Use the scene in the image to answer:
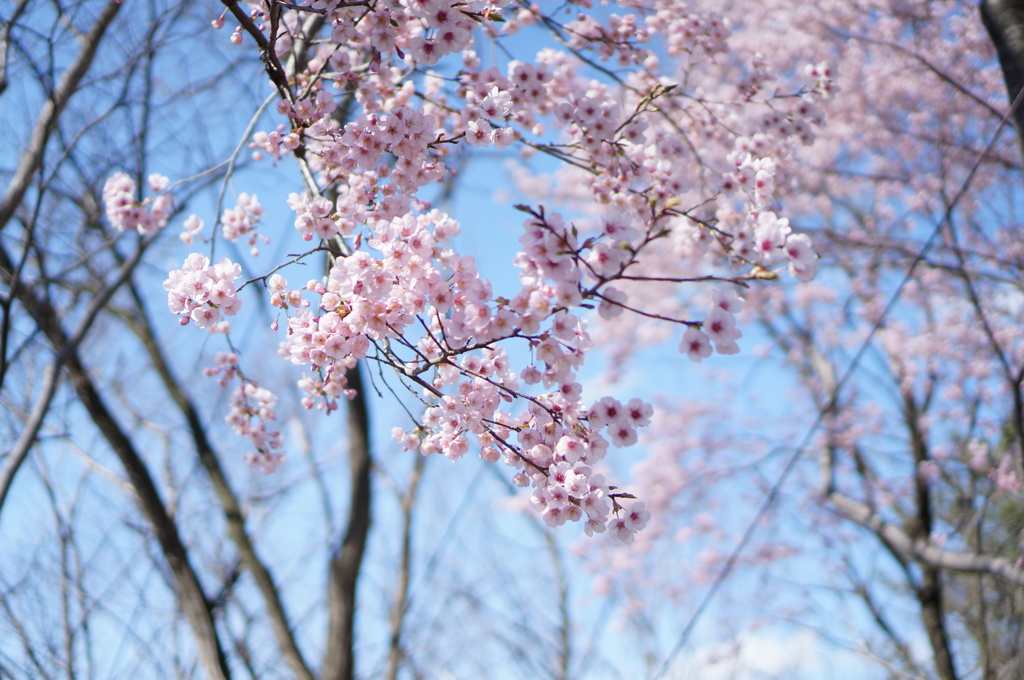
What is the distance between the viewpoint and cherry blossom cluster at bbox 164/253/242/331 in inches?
78.0

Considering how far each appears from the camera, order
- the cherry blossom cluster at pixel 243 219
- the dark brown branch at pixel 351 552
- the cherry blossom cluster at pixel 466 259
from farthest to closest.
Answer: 1. the dark brown branch at pixel 351 552
2. the cherry blossom cluster at pixel 243 219
3. the cherry blossom cluster at pixel 466 259

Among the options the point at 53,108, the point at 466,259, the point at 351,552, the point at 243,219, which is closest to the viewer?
the point at 466,259

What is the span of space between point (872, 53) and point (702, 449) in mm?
5718

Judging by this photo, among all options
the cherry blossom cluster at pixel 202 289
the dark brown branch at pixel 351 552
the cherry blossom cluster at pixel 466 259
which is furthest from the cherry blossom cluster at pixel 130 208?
the dark brown branch at pixel 351 552

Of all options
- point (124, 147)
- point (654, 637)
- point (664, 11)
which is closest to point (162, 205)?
point (124, 147)

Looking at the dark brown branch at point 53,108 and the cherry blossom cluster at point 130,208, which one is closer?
the cherry blossom cluster at point 130,208

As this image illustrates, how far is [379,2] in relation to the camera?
2.27m

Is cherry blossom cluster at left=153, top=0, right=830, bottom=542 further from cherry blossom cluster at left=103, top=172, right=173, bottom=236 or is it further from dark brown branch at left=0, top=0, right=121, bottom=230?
dark brown branch at left=0, top=0, right=121, bottom=230

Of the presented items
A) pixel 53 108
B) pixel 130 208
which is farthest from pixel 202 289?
pixel 53 108

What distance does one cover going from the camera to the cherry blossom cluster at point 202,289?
6.50 feet

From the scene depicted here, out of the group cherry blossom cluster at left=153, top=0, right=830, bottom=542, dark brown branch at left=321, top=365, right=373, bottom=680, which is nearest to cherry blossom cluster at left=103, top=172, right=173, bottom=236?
cherry blossom cluster at left=153, top=0, right=830, bottom=542

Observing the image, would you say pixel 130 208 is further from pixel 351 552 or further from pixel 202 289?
pixel 351 552

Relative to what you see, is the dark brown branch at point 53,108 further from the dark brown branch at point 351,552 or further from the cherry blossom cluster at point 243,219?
the dark brown branch at point 351,552

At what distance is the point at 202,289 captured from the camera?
1.98 meters
